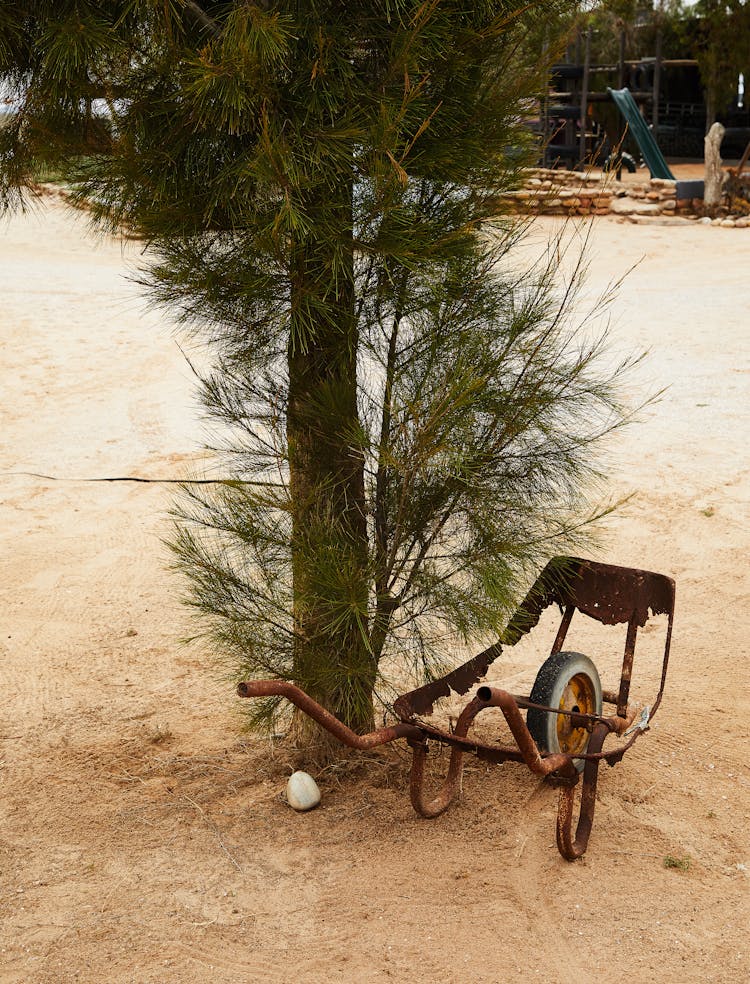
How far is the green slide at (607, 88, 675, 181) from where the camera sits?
19812 millimetres

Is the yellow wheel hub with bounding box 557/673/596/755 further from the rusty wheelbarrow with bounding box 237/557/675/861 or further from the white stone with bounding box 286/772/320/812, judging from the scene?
A: the white stone with bounding box 286/772/320/812

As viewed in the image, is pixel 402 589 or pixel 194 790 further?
pixel 194 790

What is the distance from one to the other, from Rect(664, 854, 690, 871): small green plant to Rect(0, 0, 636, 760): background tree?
0.89 meters

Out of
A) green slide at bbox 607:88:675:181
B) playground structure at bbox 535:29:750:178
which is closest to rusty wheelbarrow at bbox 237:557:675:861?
green slide at bbox 607:88:675:181

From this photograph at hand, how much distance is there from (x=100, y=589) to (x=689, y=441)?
414 cm

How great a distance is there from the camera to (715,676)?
15.3 ft

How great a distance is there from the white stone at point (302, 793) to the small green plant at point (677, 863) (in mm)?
1124

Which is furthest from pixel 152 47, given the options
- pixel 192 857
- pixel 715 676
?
pixel 715 676

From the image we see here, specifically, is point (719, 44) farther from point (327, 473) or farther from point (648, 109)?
point (327, 473)

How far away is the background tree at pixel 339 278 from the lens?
9.42 feet

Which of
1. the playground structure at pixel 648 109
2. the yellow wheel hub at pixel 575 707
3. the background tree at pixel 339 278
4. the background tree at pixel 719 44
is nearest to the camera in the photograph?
the background tree at pixel 339 278

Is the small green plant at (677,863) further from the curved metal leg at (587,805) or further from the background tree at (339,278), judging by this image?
the background tree at (339,278)

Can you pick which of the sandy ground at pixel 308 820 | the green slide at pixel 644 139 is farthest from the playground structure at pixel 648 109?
the sandy ground at pixel 308 820

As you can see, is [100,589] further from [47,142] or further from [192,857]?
[47,142]
